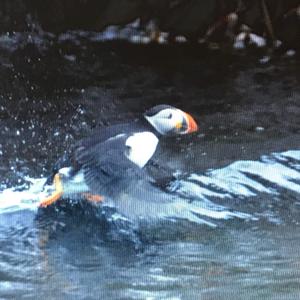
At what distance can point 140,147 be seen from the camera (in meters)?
3.58

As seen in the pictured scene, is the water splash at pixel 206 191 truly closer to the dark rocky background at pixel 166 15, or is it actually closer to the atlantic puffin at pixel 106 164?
the atlantic puffin at pixel 106 164

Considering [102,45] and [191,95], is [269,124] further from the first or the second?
[102,45]

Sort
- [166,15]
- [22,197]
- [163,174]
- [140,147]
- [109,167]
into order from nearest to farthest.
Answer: [109,167] < [140,147] < [22,197] < [163,174] < [166,15]

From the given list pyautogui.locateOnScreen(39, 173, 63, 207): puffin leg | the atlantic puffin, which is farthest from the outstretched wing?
pyautogui.locateOnScreen(39, 173, 63, 207): puffin leg

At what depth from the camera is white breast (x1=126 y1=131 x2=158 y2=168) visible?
11.5 feet

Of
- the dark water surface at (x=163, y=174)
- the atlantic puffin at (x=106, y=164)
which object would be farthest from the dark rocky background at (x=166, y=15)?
the atlantic puffin at (x=106, y=164)

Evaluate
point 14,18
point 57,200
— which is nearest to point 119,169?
point 57,200

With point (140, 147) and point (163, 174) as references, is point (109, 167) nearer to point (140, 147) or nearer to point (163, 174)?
point (140, 147)

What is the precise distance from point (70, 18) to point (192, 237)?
13.5ft

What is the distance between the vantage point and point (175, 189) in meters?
3.83

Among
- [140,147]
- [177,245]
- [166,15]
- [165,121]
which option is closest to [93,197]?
[140,147]

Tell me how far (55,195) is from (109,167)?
319mm

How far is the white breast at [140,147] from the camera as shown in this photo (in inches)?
138

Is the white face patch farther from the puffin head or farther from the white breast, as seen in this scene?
the white breast
